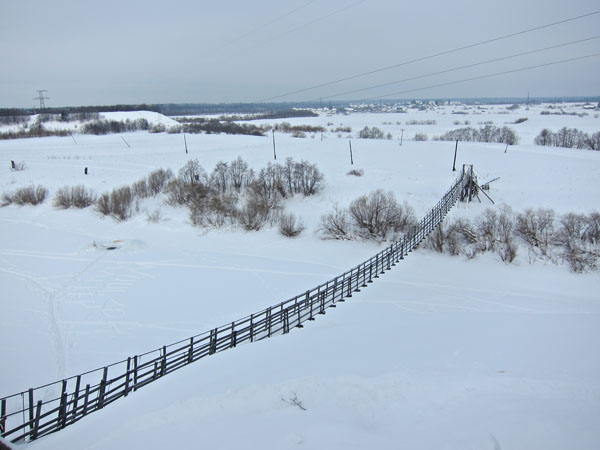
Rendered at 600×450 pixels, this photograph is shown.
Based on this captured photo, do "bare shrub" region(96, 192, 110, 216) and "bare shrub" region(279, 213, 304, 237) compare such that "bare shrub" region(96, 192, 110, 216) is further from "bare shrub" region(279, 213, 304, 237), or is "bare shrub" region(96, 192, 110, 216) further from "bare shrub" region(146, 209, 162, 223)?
"bare shrub" region(279, 213, 304, 237)

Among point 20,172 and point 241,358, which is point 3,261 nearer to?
point 241,358

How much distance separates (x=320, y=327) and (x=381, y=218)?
1944 cm

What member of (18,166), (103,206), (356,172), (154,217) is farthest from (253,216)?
(18,166)

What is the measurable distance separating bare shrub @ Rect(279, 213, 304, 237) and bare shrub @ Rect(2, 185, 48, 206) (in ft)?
103

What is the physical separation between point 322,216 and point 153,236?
1653 cm

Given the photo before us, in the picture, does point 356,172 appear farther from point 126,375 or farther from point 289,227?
point 126,375

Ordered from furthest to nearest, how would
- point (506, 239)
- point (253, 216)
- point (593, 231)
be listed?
point (253, 216) → point (506, 239) → point (593, 231)

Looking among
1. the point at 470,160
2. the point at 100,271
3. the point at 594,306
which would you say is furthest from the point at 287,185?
the point at 594,306

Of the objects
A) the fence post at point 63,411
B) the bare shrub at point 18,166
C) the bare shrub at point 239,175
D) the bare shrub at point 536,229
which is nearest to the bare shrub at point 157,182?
the bare shrub at point 239,175

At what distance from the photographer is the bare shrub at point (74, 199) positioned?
45469mm

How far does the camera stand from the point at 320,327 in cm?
1666

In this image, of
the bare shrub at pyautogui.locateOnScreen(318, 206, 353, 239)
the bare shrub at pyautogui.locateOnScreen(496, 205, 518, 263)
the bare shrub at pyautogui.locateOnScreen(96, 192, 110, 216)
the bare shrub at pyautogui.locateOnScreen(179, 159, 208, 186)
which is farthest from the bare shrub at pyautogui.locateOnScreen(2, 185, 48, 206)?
the bare shrub at pyautogui.locateOnScreen(496, 205, 518, 263)

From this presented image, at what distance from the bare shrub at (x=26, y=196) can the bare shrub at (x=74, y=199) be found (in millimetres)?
2709

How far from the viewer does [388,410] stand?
30.2ft
